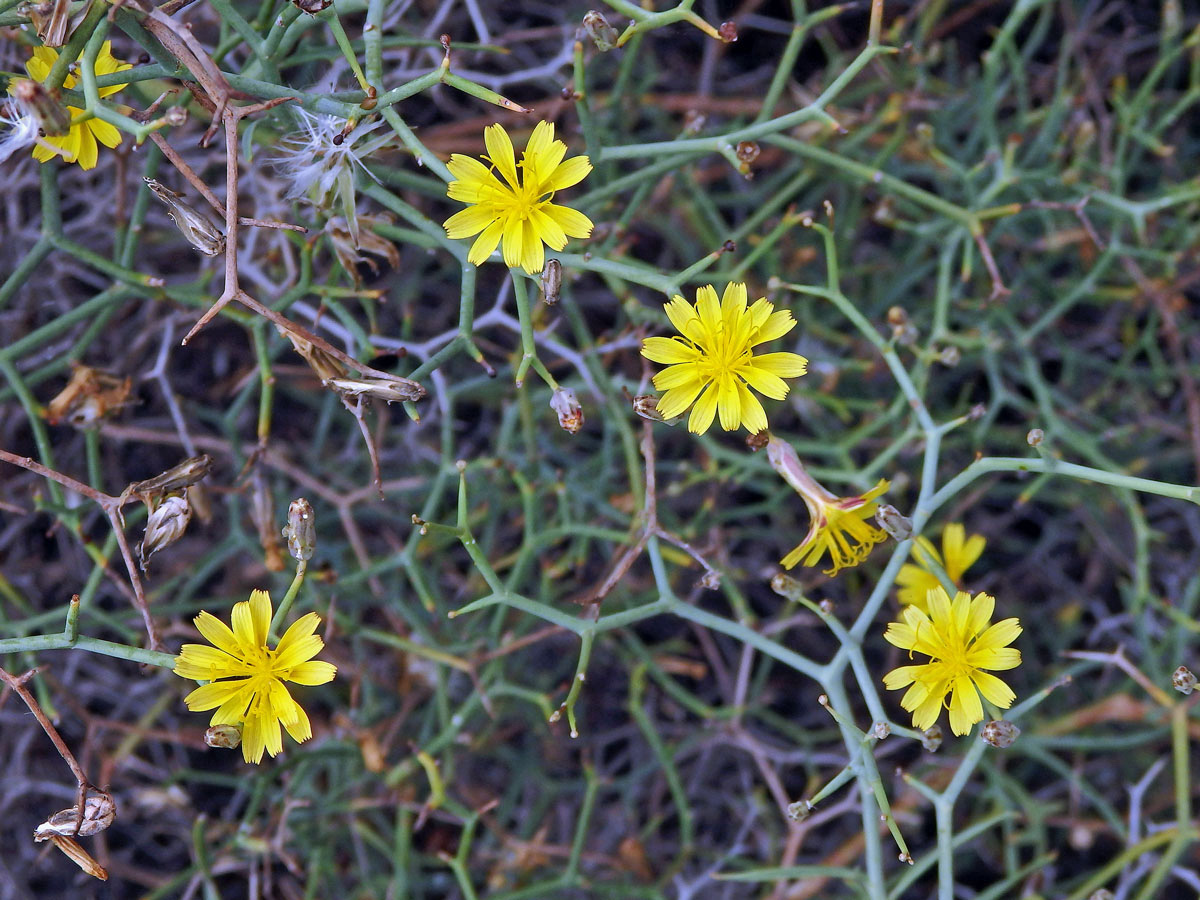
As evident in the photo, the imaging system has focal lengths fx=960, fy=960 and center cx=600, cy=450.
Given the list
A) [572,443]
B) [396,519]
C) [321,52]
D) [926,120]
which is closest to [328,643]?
[396,519]

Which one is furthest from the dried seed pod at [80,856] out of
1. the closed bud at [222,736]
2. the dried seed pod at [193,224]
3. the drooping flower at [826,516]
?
the drooping flower at [826,516]

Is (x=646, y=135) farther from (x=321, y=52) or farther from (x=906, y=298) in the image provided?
(x=321, y=52)

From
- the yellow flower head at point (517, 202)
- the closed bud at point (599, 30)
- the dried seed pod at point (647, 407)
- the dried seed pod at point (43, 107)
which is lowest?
the dried seed pod at point (647, 407)

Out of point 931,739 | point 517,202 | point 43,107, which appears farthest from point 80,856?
point 931,739

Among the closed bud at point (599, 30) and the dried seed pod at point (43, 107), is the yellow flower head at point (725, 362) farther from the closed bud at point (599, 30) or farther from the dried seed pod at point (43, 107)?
the dried seed pod at point (43, 107)

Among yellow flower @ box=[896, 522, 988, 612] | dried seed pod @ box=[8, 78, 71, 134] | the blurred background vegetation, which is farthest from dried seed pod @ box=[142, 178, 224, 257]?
yellow flower @ box=[896, 522, 988, 612]

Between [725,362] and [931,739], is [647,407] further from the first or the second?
[931,739]
